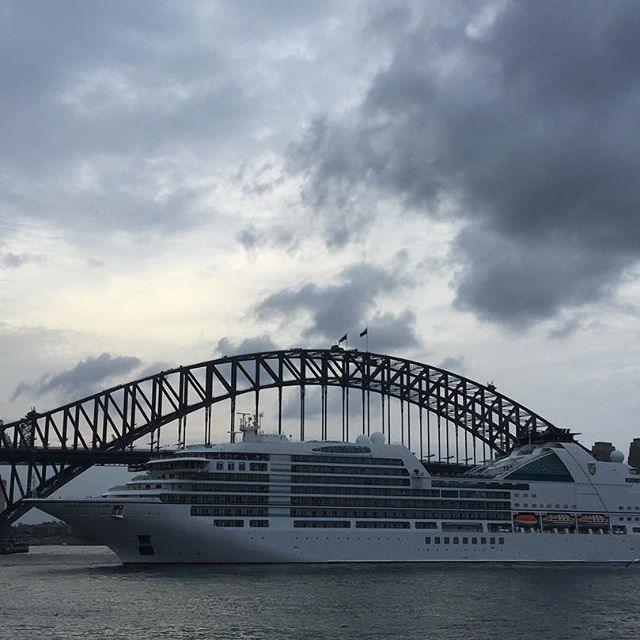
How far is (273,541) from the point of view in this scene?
87500 millimetres

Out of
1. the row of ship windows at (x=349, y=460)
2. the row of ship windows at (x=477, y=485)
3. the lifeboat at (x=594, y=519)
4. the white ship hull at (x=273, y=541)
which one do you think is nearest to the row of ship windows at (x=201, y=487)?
the white ship hull at (x=273, y=541)

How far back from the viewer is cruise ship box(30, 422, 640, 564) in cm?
8444

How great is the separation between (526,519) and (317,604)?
47.1 metres

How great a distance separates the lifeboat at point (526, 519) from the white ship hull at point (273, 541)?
4.71 ft

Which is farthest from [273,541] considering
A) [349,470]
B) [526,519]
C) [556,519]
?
[556,519]

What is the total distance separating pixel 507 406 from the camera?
5901 inches

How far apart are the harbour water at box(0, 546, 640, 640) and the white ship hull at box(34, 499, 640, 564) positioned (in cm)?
164

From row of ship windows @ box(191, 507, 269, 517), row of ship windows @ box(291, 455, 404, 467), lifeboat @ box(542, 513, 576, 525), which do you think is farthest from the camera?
lifeboat @ box(542, 513, 576, 525)

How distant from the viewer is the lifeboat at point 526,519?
101500mm

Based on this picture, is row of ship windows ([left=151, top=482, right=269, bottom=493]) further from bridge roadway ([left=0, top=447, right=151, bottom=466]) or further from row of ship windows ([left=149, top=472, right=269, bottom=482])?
bridge roadway ([left=0, top=447, right=151, bottom=466])

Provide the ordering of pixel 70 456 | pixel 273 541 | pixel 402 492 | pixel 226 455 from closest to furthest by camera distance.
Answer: pixel 273 541 → pixel 226 455 → pixel 402 492 → pixel 70 456

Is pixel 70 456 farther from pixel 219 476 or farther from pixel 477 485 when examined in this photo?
pixel 477 485

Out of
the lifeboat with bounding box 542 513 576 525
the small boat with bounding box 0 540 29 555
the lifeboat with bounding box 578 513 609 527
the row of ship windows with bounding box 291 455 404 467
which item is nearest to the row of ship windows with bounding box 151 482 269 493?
the row of ship windows with bounding box 291 455 404 467


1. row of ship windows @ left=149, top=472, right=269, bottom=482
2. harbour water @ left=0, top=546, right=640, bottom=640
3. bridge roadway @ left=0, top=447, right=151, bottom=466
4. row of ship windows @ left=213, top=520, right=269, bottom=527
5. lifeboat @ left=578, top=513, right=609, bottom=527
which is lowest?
harbour water @ left=0, top=546, right=640, bottom=640
